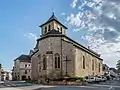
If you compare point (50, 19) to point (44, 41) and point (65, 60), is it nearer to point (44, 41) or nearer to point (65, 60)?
point (44, 41)

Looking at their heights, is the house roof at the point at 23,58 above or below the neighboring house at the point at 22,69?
above

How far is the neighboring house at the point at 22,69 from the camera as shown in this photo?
111812 mm

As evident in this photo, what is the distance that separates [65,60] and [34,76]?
1466 cm

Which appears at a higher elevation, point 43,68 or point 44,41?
point 44,41

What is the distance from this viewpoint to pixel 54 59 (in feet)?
202

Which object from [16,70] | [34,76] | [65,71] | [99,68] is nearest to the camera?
[65,71]

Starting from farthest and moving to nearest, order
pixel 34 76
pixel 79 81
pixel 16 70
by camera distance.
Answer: pixel 16 70 → pixel 34 76 → pixel 79 81

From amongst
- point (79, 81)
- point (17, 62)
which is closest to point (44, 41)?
point (79, 81)

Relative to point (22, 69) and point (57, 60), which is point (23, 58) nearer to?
point (22, 69)

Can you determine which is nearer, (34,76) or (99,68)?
(34,76)

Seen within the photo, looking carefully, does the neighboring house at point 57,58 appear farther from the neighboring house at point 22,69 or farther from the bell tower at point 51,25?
the neighboring house at point 22,69

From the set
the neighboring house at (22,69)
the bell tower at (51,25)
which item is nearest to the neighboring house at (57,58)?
the bell tower at (51,25)

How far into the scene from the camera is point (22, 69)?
113 metres

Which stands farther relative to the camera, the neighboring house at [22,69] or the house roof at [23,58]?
the house roof at [23,58]
